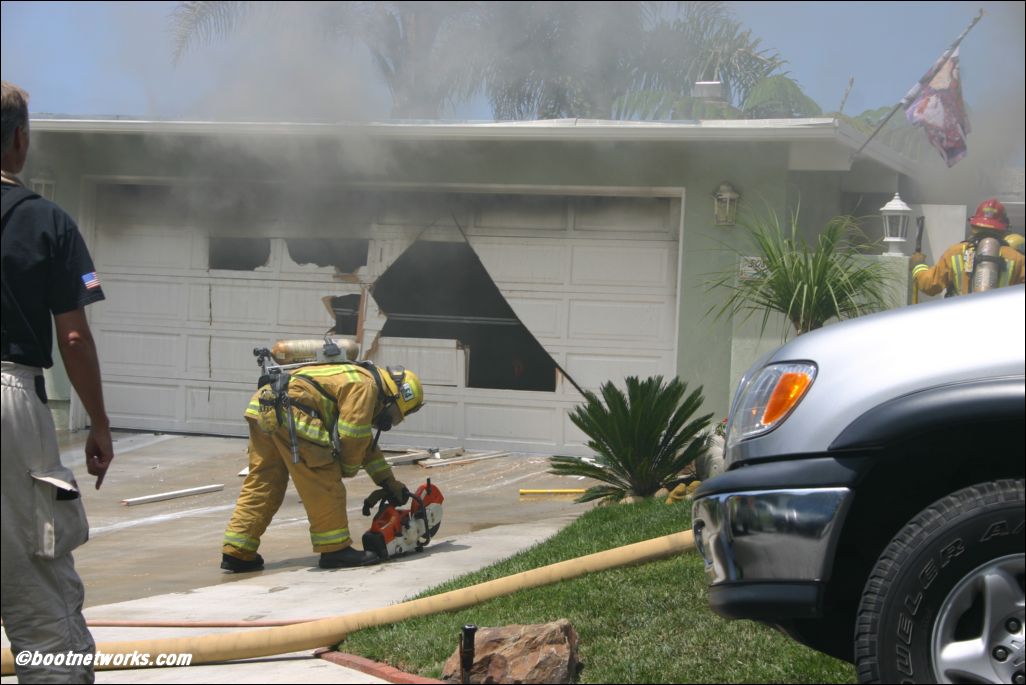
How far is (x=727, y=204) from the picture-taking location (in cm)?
1029

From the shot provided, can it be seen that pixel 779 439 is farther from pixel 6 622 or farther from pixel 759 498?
pixel 6 622

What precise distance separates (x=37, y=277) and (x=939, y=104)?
8415 mm

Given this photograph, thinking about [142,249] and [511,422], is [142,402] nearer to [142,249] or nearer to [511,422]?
[142,249]

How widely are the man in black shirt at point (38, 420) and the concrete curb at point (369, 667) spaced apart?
44.3 inches

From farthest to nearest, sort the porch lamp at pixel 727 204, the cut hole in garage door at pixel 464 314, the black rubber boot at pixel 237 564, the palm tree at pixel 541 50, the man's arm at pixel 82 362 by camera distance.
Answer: the palm tree at pixel 541 50 → the cut hole in garage door at pixel 464 314 → the porch lamp at pixel 727 204 → the black rubber boot at pixel 237 564 → the man's arm at pixel 82 362

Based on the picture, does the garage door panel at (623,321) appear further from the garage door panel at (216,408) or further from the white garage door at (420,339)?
the garage door panel at (216,408)

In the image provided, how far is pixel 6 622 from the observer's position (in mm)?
3094

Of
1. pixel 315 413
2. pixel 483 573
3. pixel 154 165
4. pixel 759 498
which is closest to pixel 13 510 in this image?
pixel 759 498

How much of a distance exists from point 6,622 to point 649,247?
831 cm

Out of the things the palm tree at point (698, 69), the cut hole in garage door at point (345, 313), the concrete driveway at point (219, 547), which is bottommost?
the concrete driveway at point (219, 547)

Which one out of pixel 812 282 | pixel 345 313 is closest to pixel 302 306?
pixel 345 313

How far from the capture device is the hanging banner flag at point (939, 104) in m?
9.86

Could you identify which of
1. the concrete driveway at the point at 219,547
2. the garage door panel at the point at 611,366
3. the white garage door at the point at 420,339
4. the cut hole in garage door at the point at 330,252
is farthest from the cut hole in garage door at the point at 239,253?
the garage door panel at the point at 611,366

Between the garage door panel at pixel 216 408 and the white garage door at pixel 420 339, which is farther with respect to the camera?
the garage door panel at pixel 216 408
